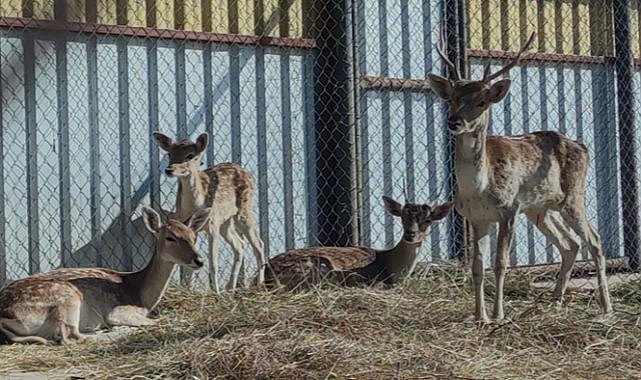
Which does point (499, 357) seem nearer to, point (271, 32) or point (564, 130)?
point (271, 32)

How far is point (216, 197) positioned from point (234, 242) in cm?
41

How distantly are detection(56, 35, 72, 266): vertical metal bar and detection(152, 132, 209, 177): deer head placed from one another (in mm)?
685

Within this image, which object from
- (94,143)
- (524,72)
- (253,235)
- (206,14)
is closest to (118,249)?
(94,143)

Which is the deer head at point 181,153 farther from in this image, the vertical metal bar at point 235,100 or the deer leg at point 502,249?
the deer leg at point 502,249

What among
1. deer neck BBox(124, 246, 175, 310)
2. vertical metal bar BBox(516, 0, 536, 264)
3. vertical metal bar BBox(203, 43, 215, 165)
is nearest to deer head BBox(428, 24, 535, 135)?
deer neck BBox(124, 246, 175, 310)

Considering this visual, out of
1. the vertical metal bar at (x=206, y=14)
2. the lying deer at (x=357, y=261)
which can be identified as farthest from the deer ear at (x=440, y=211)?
the vertical metal bar at (x=206, y=14)

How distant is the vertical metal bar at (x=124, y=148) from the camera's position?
8.58 meters

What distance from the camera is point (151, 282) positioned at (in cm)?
774

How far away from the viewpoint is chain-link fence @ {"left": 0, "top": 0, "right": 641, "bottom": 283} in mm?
8250

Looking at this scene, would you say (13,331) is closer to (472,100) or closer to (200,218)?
(200,218)

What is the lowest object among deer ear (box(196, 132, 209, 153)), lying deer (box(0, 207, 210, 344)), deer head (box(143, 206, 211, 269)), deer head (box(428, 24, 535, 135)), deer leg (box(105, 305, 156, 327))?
deer leg (box(105, 305, 156, 327))

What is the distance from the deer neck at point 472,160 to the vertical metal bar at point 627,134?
461cm

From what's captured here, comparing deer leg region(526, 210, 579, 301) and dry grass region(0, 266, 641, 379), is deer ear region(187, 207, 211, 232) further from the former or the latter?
deer leg region(526, 210, 579, 301)

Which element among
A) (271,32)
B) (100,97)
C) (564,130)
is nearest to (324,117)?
(271,32)
